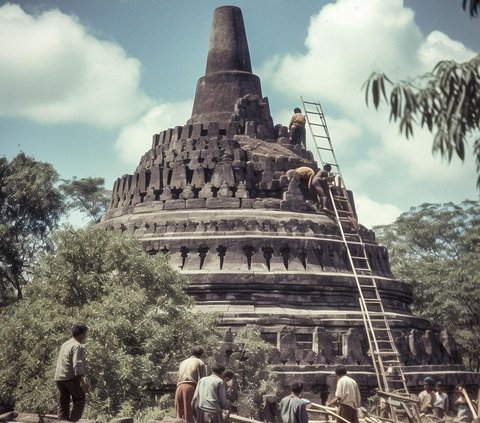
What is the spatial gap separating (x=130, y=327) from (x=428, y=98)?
1075cm

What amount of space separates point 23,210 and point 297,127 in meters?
19.1

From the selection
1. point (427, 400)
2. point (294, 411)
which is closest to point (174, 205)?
point (427, 400)

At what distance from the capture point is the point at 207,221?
27672mm

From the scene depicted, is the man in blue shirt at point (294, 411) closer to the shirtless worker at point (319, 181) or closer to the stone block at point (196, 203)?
the stone block at point (196, 203)

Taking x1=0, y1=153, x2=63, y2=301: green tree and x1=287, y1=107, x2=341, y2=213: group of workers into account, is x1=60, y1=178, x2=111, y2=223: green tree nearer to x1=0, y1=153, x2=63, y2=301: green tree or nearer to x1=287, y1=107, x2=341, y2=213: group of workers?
x1=0, y1=153, x2=63, y2=301: green tree

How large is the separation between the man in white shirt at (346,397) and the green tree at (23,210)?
31365 millimetres

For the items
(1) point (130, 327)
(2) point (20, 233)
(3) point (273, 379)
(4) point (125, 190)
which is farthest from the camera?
(2) point (20, 233)

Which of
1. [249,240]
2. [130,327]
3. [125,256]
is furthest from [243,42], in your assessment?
[130,327]

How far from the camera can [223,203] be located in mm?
28438

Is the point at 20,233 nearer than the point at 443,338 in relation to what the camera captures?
No

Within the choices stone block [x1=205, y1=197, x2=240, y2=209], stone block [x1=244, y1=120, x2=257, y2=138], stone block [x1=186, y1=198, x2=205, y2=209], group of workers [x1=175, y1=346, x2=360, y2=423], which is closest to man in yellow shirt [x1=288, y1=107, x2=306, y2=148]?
stone block [x1=244, y1=120, x2=257, y2=138]

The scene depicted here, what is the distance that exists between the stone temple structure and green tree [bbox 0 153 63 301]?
473 inches

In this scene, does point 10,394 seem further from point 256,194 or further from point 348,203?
point 348,203

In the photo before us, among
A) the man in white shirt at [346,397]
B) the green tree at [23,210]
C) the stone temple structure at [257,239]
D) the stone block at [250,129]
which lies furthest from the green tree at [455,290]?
the man in white shirt at [346,397]
